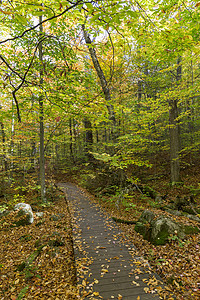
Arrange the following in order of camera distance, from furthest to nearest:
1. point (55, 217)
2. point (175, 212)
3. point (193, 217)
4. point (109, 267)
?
point (55, 217), point (175, 212), point (193, 217), point (109, 267)

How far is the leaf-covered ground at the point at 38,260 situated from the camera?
351cm

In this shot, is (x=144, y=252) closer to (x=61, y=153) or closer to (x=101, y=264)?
(x=101, y=264)

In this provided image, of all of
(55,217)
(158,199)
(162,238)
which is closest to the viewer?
(162,238)

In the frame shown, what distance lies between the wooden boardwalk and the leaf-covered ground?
0.36m

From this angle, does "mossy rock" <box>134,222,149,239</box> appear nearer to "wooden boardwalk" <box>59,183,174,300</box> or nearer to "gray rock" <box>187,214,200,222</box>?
"wooden boardwalk" <box>59,183,174,300</box>

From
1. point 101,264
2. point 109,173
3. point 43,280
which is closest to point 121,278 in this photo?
point 101,264

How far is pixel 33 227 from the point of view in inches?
249

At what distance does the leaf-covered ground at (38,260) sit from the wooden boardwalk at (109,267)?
36 centimetres

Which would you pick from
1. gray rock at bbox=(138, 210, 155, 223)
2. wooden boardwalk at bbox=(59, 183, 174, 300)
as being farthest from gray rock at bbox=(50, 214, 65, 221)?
gray rock at bbox=(138, 210, 155, 223)

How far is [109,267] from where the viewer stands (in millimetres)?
3865

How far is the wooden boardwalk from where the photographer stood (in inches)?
125

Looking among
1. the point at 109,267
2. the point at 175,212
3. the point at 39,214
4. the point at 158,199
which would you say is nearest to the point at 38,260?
the point at 109,267

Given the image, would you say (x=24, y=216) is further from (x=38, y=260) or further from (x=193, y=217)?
(x=193, y=217)

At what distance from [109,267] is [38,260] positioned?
7.02 feet
